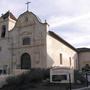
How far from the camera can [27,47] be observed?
41344 mm

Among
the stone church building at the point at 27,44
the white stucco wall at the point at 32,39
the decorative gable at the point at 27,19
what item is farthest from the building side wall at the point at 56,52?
the decorative gable at the point at 27,19

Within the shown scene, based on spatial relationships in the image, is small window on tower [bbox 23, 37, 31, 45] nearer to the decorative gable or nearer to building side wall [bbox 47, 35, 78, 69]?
the decorative gable

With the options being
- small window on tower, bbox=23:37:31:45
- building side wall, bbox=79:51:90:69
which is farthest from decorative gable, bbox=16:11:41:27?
building side wall, bbox=79:51:90:69

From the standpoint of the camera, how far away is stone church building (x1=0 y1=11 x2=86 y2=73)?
3906cm

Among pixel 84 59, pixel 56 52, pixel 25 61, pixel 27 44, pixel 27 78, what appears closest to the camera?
pixel 27 78

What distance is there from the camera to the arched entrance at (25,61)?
41.0 meters

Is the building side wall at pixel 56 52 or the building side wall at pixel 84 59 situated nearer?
→ the building side wall at pixel 56 52

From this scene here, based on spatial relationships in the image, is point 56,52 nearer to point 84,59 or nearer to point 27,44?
point 27,44

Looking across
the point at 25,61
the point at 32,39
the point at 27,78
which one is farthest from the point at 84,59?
the point at 27,78

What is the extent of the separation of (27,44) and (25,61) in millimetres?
2958

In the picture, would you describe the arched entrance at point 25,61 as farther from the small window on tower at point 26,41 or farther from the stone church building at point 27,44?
the small window on tower at point 26,41

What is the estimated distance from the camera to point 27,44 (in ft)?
136

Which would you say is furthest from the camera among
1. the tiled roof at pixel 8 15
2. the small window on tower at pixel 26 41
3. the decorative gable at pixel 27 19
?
the tiled roof at pixel 8 15

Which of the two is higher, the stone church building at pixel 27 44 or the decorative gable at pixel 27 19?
the decorative gable at pixel 27 19
